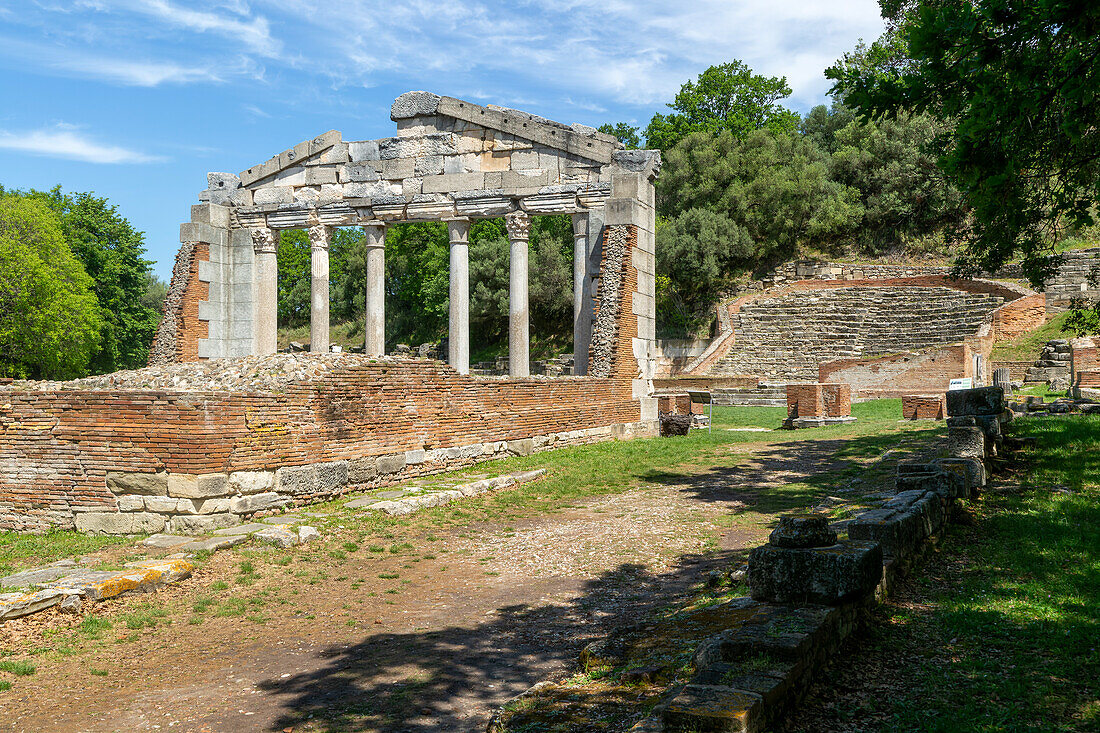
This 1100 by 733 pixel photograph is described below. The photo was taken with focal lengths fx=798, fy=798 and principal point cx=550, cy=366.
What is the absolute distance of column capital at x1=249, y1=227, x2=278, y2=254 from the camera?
71.5 feet

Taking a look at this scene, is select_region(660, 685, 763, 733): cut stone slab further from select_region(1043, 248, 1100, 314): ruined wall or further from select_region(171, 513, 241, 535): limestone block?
select_region(1043, 248, 1100, 314): ruined wall

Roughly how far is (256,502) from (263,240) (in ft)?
48.0

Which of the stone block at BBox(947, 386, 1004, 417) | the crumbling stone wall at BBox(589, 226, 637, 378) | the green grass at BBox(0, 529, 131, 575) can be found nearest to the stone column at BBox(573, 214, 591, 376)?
the crumbling stone wall at BBox(589, 226, 637, 378)

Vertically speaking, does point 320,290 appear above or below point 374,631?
above

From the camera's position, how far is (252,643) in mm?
5430

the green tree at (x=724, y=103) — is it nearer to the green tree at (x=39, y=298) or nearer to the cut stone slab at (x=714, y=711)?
the green tree at (x=39, y=298)

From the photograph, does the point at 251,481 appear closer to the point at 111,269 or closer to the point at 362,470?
the point at 362,470

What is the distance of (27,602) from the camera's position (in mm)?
5641

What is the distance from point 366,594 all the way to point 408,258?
43.2 m

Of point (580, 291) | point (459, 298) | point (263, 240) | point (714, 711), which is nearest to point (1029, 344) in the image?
point (580, 291)

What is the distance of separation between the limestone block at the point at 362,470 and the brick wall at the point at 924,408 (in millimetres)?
14006

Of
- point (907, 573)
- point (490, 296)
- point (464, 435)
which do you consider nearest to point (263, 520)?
point (464, 435)

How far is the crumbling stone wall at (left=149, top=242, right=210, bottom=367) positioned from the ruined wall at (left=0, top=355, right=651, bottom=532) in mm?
12113

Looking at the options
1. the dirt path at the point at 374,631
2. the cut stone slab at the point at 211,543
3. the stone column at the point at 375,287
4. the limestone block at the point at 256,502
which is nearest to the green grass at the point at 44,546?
the cut stone slab at the point at 211,543
